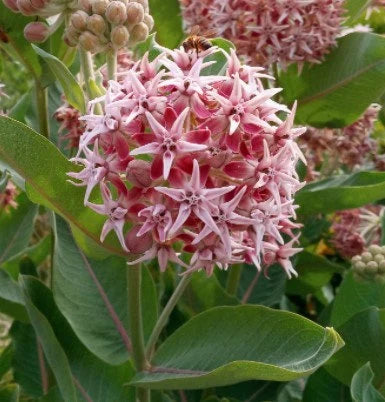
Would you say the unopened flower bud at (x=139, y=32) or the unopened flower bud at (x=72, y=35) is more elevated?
the unopened flower bud at (x=72, y=35)

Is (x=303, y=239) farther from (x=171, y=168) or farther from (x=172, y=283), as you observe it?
(x=171, y=168)

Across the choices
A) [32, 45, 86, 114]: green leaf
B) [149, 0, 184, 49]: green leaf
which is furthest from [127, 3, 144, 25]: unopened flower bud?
[149, 0, 184, 49]: green leaf

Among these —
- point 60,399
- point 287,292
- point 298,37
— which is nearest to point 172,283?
point 287,292

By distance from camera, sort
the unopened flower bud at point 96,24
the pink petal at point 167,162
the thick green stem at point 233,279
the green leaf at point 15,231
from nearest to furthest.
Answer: the pink petal at point 167,162, the unopened flower bud at point 96,24, the thick green stem at point 233,279, the green leaf at point 15,231

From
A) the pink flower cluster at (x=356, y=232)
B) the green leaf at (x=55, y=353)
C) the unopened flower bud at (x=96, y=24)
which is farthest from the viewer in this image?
the pink flower cluster at (x=356, y=232)

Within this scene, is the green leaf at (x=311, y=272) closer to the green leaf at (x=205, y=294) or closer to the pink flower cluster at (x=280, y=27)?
the green leaf at (x=205, y=294)

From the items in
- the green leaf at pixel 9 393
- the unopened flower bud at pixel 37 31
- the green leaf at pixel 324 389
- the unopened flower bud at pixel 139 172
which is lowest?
the green leaf at pixel 324 389

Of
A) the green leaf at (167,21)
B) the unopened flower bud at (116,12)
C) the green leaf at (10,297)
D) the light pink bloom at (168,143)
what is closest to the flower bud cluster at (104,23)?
the unopened flower bud at (116,12)
